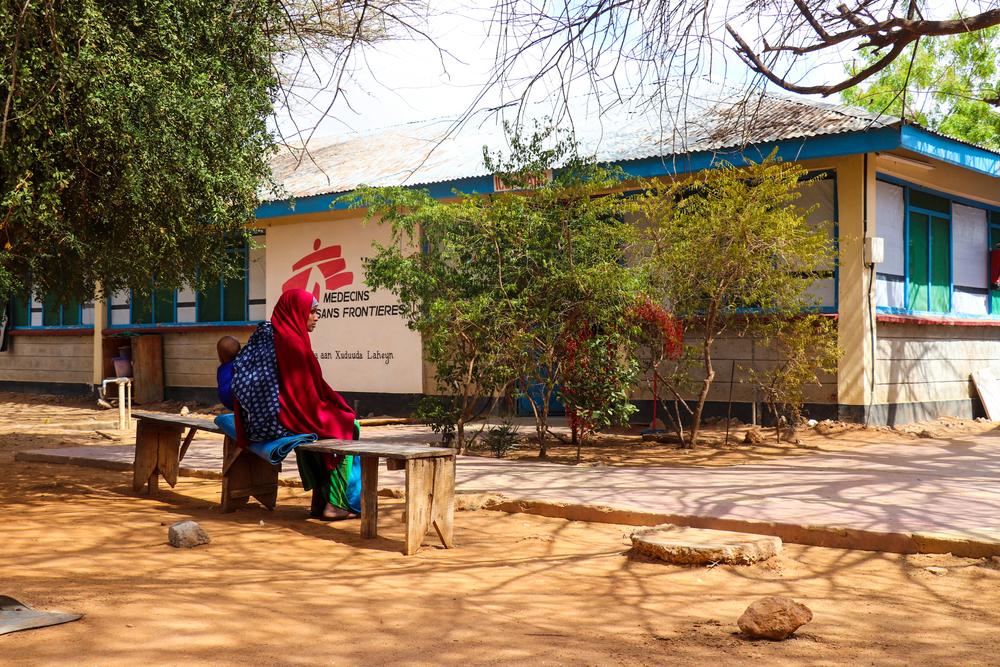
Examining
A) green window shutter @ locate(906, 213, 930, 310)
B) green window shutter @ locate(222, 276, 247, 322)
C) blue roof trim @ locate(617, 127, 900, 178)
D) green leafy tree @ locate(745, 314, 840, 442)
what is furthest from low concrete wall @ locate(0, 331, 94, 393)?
green window shutter @ locate(906, 213, 930, 310)

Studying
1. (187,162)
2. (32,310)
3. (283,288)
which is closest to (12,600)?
(187,162)

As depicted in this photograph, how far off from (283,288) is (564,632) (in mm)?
13909

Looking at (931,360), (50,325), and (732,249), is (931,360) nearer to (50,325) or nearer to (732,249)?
(732,249)

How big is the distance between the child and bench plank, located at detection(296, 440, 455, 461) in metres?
0.81

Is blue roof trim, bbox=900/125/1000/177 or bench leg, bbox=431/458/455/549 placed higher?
blue roof trim, bbox=900/125/1000/177

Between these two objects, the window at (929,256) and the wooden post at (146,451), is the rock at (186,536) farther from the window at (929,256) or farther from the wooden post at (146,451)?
the window at (929,256)

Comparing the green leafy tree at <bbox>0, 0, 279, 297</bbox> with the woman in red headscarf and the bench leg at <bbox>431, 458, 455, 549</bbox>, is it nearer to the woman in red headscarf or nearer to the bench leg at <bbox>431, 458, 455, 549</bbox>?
the woman in red headscarf

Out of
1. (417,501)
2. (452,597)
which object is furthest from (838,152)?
(452,597)

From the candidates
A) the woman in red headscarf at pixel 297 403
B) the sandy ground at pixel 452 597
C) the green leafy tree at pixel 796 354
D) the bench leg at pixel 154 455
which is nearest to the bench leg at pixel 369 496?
the sandy ground at pixel 452 597

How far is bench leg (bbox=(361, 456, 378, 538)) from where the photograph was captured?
611 cm

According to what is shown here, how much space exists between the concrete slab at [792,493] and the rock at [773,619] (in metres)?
2.05

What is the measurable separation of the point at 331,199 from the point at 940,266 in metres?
9.00

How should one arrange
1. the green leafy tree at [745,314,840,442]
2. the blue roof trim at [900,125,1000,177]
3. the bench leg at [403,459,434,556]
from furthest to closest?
1. the blue roof trim at [900,125,1000,177]
2. the green leafy tree at [745,314,840,442]
3. the bench leg at [403,459,434,556]

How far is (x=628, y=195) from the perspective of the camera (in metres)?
13.1
